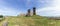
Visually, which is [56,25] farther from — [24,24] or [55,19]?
[24,24]

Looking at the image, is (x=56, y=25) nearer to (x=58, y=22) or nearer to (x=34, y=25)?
(x=58, y=22)

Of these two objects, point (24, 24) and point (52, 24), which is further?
point (52, 24)

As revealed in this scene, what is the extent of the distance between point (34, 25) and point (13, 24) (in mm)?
1466

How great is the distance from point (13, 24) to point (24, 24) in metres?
0.86

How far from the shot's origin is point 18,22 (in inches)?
343

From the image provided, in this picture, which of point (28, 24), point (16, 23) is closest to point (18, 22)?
point (16, 23)

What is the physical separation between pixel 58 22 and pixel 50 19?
27.0 inches

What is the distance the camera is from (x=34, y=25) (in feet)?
28.5

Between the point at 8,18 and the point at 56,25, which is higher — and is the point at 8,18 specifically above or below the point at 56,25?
above

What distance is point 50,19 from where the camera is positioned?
922cm

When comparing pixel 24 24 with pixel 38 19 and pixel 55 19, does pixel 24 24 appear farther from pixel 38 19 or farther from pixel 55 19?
pixel 55 19

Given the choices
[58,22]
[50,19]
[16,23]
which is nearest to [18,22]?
[16,23]

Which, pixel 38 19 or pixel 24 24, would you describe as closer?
pixel 24 24

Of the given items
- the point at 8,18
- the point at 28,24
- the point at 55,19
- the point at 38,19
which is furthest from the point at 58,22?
the point at 8,18
